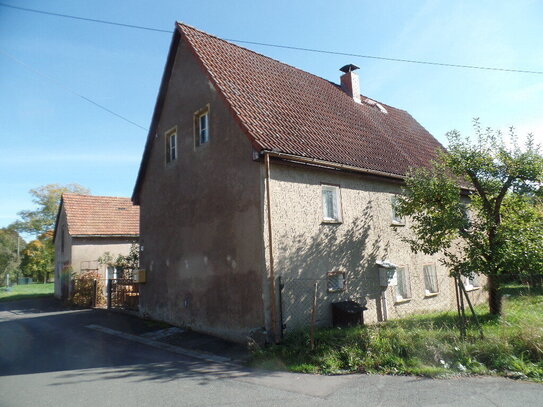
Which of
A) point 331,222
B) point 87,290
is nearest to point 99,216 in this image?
point 87,290

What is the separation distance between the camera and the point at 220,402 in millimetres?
5949

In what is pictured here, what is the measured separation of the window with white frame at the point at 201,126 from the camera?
12621mm

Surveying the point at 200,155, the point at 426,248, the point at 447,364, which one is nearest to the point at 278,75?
the point at 200,155

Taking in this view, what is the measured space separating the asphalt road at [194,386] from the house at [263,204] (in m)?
2.30

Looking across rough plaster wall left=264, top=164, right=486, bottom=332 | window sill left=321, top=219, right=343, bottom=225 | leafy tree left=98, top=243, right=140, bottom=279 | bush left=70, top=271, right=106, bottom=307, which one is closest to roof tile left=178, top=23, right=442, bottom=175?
rough plaster wall left=264, top=164, right=486, bottom=332

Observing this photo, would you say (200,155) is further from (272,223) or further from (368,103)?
(368,103)

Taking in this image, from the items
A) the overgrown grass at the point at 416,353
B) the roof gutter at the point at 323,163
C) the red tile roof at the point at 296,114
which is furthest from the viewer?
the red tile roof at the point at 296,114

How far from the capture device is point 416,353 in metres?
7.55

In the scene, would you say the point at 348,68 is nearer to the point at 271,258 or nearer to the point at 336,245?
the point at 336,245

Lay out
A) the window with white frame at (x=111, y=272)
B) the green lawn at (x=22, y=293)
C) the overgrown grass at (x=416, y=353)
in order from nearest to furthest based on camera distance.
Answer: the overgrown grass at (x=416, y=353), the window with white frame at (x=111, y=272), the green lawn at (x=22, y=293)

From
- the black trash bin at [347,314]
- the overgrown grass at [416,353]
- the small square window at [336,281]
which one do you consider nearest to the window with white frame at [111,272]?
the small square window at [336,281]

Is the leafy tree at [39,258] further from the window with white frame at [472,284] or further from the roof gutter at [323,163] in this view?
the window with white frame at [472,284]

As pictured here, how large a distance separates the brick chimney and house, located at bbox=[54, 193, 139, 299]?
16015 millimetres

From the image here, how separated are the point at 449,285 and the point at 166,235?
1111 centimetres
